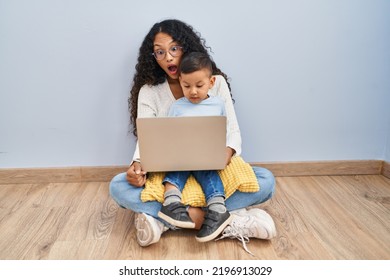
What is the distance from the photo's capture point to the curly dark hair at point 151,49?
1.40 meters

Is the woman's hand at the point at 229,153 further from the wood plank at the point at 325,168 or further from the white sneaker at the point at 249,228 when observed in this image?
the wood plank at the point at 325,168

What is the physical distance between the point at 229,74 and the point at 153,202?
2.35 ft

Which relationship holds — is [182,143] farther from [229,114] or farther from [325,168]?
[325,168]

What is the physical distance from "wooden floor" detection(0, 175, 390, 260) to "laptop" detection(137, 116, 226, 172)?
27 cm

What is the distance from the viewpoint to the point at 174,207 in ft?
3.78

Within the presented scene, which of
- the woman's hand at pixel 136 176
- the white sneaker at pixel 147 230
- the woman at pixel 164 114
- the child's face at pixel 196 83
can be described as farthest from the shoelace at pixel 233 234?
the child's face at pixel 196 83

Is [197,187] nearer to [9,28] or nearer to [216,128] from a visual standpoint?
[216,128]

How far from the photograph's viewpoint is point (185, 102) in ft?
4.43

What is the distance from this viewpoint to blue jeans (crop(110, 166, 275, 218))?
4.05 ft

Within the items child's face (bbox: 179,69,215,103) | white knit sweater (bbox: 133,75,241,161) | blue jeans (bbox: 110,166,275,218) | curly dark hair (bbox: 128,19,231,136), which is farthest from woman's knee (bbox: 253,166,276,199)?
curly dark hair (bbox: 128,19,231,136)

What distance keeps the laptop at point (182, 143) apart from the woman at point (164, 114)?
0.12 m

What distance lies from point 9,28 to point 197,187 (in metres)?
1.09

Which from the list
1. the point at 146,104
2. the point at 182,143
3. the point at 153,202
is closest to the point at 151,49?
the point at 146,104
